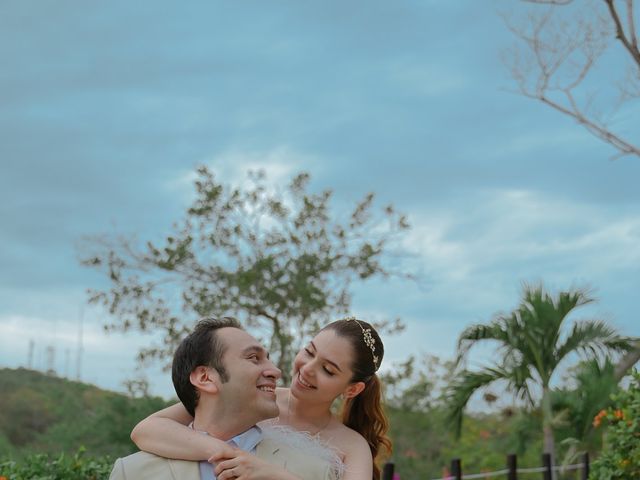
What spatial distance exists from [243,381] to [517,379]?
9.99 m

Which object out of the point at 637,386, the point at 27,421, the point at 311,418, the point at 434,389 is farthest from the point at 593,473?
the point at 27,421

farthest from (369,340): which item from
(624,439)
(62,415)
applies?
(62,415)

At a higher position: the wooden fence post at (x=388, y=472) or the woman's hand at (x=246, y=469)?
the wooden fence post at (x=388, y=472)

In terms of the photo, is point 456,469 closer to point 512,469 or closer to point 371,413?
point 512,469

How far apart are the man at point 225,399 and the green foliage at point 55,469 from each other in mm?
2835

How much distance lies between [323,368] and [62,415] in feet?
65.6

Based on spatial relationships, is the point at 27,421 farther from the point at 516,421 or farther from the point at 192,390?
the point at 192,390

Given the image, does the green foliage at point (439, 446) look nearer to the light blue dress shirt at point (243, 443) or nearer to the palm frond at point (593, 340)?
the palm frond at point (593, 340)

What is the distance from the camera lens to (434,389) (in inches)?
849

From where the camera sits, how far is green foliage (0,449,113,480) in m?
5.32

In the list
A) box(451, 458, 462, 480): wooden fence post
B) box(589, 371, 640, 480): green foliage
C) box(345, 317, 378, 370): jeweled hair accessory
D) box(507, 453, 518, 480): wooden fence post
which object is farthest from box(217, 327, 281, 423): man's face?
box(507, 453, 518, 480): wooden fence post

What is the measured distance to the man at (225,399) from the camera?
2.65 m

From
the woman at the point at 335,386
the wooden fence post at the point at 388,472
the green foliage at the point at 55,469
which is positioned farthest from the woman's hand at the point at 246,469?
the wooden fence post at the point at 388,472

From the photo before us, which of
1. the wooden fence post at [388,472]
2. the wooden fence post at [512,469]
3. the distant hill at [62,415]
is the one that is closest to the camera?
the wooden fence post at [388,472]
